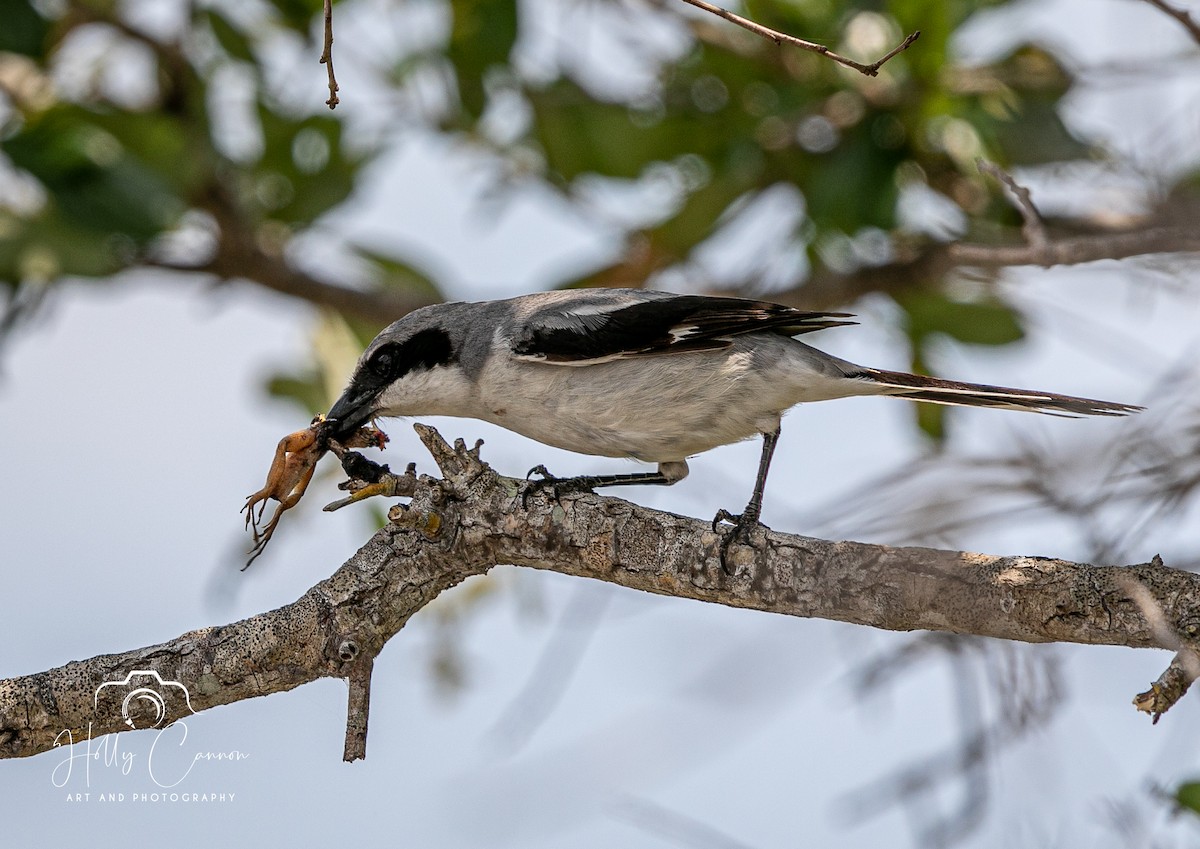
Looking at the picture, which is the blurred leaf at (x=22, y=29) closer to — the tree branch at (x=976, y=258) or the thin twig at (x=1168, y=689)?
the tree branch at (x=976, y=258)

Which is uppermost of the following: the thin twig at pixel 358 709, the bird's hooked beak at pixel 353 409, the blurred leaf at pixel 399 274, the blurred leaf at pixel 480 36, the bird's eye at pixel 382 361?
the blurred leaf at pixel 480 36

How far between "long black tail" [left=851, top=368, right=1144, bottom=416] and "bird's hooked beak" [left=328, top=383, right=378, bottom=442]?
1873 millimetres

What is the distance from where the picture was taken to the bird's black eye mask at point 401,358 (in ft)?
15.6

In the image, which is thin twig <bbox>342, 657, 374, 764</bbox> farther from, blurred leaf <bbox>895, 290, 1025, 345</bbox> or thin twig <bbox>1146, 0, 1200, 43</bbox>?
blurred leaf <bbox>895, 290, 1025, 345</bbox>

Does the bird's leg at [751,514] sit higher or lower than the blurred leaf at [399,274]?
lower

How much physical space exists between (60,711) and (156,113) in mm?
4146

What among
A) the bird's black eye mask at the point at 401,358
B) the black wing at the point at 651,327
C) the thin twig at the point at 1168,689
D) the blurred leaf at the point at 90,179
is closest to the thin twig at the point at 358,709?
the black wing at the point at 651,327

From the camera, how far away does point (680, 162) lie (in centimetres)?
642

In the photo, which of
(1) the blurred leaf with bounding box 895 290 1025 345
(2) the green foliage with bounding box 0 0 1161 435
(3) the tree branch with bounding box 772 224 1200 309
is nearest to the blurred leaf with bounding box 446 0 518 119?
(2) the green foliage with bounding box 0 0 1161 435

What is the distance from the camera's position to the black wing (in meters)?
4.34

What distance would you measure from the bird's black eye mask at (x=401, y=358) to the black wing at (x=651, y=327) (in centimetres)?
42

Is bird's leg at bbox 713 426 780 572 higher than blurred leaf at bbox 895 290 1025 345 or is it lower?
lower

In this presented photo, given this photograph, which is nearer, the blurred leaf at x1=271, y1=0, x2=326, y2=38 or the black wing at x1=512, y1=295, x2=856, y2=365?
the black wing at x1=512, y1=295, x2=856, y2=365

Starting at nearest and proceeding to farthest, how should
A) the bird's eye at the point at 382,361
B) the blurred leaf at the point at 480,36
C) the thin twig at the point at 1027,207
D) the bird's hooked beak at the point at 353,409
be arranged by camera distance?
the thin twig at the point at 1027,207, the bird's hooked beak at the point at 353,409, the bird's eye at the point at 382,361, the blurred leaf at the point at 480,36
